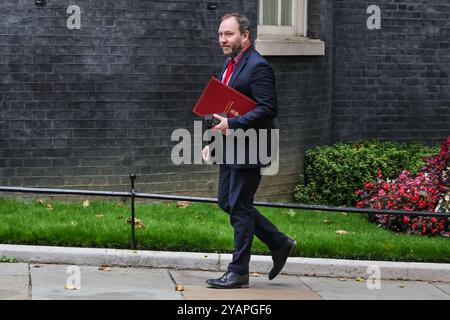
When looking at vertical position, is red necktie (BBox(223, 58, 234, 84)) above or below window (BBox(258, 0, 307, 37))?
below

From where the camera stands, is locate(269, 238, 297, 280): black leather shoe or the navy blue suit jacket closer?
the navy blue suit jacket

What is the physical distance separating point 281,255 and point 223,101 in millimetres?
1368

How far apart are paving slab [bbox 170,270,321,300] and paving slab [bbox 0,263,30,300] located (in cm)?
120

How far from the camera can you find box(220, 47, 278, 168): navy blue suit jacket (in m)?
8.00

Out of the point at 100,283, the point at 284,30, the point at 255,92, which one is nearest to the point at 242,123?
the point at 255,92

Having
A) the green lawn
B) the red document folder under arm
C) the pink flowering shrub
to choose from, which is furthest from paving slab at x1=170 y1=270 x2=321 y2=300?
the pink flowering shrub

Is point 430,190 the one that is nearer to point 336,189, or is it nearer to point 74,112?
point 336,189

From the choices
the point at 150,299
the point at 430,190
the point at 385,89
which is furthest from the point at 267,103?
the point at 385,89

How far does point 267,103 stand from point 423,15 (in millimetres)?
7623

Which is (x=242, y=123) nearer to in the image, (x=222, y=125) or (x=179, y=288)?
(x=222, y=125)

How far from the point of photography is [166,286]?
838cm

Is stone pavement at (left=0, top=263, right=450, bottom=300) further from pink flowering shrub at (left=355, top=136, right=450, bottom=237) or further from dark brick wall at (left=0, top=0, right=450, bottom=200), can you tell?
dark brick wall at (left=0, top=0, right=450, bottom=200)

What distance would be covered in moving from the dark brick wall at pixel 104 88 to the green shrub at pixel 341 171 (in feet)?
4.99

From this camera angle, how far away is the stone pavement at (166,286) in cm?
794
